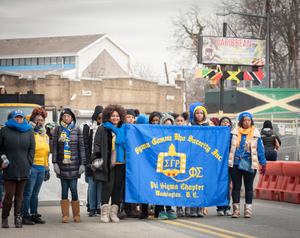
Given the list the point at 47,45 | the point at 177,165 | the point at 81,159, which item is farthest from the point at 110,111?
the point at 47,45

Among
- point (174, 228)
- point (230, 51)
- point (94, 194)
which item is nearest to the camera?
point (174, 228)

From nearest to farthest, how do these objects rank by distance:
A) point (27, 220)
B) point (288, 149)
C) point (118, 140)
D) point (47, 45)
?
1. point (27, 220)
2. point (118, 140)
3. point (288, 149)
4. point (47, 45)

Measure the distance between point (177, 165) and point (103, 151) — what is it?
4.86 ft

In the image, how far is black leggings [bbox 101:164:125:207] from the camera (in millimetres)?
8750

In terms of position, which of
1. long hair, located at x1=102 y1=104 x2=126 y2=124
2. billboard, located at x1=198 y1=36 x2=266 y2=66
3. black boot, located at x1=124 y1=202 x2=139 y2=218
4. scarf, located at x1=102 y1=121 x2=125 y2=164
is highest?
billboard, located at x1=198 y1=36 x2=266 y2=66

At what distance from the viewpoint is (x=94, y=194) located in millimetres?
9805

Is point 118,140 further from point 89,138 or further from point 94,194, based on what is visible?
point 94,194

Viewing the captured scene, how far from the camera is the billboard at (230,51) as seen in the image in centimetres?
2833

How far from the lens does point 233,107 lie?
3366cm

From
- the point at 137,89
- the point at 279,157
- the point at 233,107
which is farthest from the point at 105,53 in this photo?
the point at 279,157

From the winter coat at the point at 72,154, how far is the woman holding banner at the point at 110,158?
0.29 m

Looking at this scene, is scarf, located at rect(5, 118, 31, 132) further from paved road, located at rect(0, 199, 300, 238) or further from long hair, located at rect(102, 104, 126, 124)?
paved road, located at rect(0, 199, 300, 238)

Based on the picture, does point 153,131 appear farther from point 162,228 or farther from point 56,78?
point 56,78

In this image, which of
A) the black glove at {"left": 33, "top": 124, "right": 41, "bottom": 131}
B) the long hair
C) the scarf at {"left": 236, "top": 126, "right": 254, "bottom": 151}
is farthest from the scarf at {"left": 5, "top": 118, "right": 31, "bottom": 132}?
the scarf at {"left": 236, "top": 126, "right": 254, "bottom": 151}
